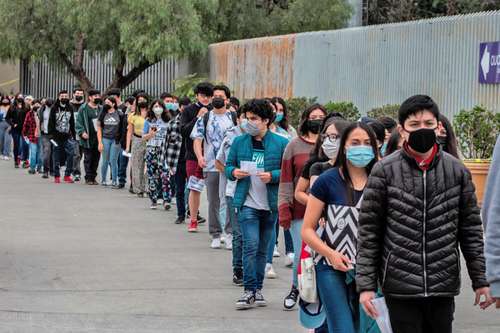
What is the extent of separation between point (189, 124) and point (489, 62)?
719 centimetres

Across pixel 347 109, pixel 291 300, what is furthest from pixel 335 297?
pixel 347 109

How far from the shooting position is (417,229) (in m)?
5.64

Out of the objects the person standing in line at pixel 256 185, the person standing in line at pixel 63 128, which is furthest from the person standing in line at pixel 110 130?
the person standing in line at pixel 256 185

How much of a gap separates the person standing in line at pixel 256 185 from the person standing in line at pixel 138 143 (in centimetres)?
1019

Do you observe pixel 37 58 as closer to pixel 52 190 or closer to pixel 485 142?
pixel 52 190

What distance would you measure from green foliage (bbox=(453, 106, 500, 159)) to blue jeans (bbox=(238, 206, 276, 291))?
8.92 m

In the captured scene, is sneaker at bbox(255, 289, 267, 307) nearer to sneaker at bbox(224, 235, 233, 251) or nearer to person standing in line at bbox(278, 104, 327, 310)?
person standing in line at bbox(278, 104, 327, 310)

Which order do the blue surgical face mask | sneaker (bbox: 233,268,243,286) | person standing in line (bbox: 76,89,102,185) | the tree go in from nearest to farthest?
sneaker (bbox: 233,268,243,286), the blue surgical face mask, person standing in line (bbox: 76,89,102,185), the tree

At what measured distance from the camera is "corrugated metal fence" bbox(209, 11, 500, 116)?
842 inches

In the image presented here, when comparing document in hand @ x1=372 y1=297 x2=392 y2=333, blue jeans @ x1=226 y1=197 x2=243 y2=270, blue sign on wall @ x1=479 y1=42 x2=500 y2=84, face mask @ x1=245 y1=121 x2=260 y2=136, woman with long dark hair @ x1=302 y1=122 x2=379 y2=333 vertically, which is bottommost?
blue jeans @ x1=226 y1=197 x2=243 y2=270

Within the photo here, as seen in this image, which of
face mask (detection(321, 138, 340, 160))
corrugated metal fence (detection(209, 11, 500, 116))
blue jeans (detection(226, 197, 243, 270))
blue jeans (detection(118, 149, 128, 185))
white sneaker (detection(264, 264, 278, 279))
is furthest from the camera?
blue jeans (detection(118, 149, 128, 185))

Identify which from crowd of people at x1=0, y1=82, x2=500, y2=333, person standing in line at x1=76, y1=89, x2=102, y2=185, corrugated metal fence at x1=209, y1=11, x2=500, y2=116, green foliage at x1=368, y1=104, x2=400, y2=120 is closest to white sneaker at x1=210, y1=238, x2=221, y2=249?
crowd of people at x1=0, y1=82, x2=500, y2=333

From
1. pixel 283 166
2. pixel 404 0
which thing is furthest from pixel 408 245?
pixel 404 0

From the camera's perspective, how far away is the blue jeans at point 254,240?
1016 cm
